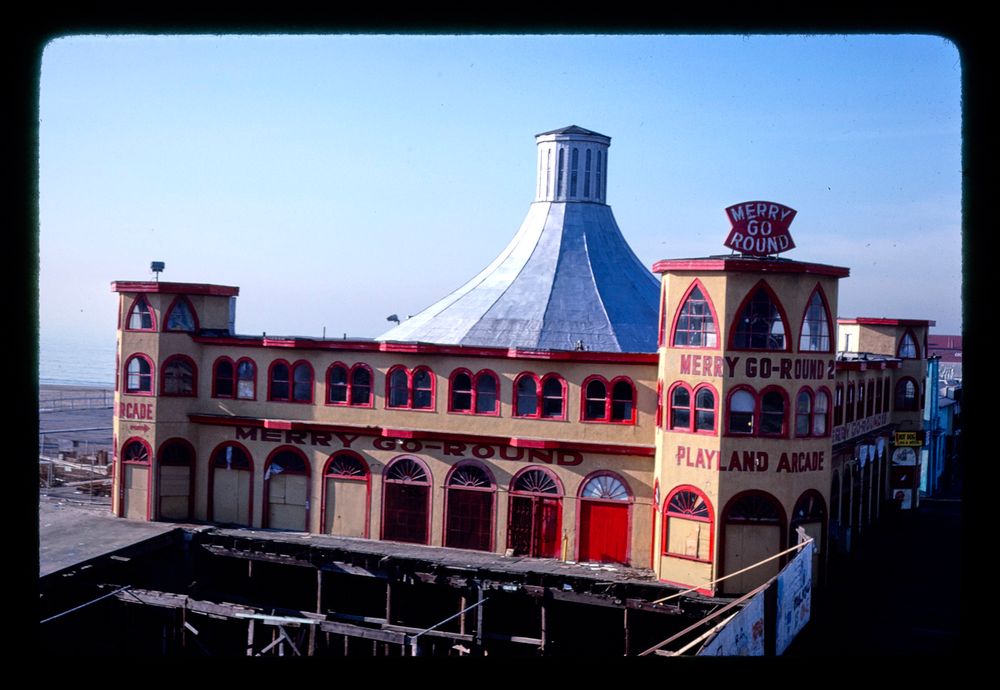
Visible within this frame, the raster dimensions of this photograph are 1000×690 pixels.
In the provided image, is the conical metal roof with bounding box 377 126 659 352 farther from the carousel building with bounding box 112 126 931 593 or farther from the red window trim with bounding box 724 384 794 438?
the red window trim with bounding box 724 384 794 438

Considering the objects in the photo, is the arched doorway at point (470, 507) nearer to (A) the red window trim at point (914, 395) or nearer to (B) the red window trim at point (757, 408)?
(B) the red window trim at point (757, 408)

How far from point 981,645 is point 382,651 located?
27145 mm

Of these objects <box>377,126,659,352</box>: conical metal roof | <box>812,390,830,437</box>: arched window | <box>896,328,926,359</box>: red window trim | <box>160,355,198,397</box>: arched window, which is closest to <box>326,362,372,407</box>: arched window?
<box>160,355,198,397</box>: arched window

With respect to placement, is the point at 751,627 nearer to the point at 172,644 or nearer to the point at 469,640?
the point at 469,640

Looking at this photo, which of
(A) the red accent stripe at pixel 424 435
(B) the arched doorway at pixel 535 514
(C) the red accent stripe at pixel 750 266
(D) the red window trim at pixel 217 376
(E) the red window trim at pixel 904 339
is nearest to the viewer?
(C) the red accent stripe at pixel 750 266

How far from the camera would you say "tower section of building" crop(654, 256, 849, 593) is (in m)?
28.3

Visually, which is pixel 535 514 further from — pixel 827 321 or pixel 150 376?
pixel 150 376

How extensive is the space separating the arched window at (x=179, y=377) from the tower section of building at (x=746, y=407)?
17.0 meters

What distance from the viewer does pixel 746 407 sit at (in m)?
28.5

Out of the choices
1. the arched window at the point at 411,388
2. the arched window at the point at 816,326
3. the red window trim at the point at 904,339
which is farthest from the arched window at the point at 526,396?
the red window trim at the point at 904,339

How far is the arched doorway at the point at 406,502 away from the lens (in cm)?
3388

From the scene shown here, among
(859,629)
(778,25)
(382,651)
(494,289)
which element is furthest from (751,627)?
(494,289)

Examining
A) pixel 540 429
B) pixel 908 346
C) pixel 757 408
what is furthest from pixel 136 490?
pixel 908 346

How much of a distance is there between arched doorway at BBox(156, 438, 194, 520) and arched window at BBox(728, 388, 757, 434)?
18.4m
